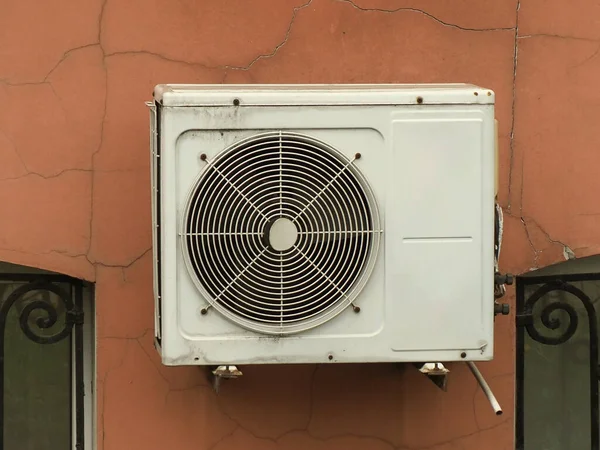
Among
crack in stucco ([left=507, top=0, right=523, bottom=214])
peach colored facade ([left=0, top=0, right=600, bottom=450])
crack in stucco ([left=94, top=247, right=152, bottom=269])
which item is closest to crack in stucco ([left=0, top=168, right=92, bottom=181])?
peach colored facade ([left=0, top=0, right=600, bottom=450])

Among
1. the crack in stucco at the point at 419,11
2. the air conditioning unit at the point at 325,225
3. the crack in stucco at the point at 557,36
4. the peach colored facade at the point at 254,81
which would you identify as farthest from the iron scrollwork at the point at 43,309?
the crack in stucco at the point at 557,36

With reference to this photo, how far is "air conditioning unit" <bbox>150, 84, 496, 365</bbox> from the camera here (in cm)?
243

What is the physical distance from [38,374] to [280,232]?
109 cm

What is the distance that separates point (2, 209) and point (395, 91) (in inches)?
46.2

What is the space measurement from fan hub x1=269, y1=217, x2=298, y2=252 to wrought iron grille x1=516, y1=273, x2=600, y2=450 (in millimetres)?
884

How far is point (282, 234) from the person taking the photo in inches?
95.4

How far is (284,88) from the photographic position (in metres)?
2.62

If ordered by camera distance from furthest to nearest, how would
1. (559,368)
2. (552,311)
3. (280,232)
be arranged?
(559,368) → (552,311) → (280,232)

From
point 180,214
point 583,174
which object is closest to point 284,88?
point 180,214

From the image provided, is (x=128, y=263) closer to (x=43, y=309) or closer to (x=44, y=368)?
(x=43, y=309)

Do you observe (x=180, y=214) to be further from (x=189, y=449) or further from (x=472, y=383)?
(x=472, y=383)

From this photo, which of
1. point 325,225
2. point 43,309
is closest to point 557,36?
point 325,225

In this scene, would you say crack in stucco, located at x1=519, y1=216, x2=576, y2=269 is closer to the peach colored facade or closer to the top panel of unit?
the peach colored facade

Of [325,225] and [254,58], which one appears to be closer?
[325,225]
